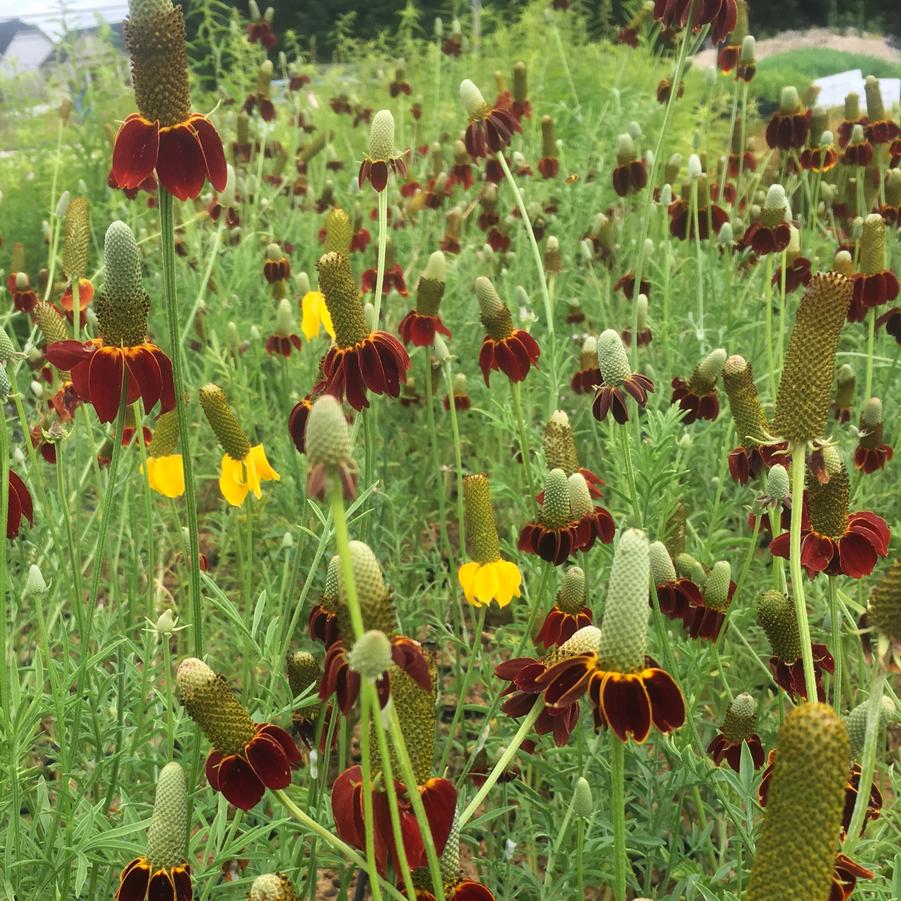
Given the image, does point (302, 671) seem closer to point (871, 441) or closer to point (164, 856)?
point (164, 856)

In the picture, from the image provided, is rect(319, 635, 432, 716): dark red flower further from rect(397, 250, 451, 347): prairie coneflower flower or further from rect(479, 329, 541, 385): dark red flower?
rect(397, 250, 451, 347): prairie coneflower flower

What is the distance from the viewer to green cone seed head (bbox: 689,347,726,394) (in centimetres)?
210

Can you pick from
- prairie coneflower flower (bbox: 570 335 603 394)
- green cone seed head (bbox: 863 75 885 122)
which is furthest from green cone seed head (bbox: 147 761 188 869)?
green cone seed head (bbox: 863 75 885 122)

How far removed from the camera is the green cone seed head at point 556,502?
5.57 ft

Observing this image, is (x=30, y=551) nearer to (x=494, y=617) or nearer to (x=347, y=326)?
(x=494, y=617)

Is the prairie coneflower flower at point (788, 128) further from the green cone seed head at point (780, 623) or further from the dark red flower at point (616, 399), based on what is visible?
the green cone seed head at point (780, 623)

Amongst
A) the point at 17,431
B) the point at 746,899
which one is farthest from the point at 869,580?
the point at 17,431

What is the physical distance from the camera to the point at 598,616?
7.38 feet

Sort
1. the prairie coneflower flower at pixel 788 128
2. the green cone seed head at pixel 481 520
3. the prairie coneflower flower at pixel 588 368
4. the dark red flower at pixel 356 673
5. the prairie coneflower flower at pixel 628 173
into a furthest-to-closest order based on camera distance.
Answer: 1. the prairie coneflower flower at pixel 628 173
2. the prairie coneflower flower at pixel 788 128
3. the prairie coneflower flower at pixel 588 368
4. the green cone seed head at pixel 481 520
5. the dark red flower at pixel 356 673

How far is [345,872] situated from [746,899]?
29.2 inches

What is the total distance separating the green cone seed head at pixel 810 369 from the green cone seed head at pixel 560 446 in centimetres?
53

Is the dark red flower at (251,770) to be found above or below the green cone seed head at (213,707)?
below

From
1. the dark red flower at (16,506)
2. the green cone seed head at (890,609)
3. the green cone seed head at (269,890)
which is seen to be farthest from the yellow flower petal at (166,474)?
the green cone seed head at (890,609)

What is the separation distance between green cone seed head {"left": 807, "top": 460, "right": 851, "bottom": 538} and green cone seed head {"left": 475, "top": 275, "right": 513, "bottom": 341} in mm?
852
